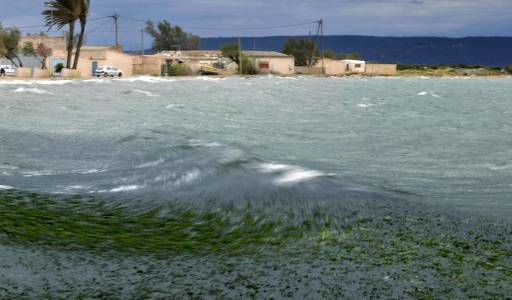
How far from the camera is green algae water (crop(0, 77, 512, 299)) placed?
3.79 m

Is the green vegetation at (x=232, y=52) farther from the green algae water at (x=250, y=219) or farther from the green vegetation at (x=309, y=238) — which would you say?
the green vegetation at (x=309, y=238)

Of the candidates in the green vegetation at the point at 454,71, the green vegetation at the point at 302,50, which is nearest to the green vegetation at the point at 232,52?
the green vegetation at the point at 302,50

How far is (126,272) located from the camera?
396cm

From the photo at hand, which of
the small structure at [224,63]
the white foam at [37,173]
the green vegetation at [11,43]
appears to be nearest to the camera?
the white foam at [37,173]

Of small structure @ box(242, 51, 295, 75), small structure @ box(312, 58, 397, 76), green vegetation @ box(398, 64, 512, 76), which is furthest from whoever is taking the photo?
green vegetation @ box(398, 64, 512, 76)

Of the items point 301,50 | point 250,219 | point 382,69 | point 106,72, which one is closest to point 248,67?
point 106,72

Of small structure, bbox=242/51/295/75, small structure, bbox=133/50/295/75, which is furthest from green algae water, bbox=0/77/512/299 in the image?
small structure, bbox=242/51/295/75

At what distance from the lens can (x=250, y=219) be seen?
5.56m

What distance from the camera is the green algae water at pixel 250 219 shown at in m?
3.79

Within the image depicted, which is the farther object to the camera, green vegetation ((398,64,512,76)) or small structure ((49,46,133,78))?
green vegetation ((398,64,512,76))

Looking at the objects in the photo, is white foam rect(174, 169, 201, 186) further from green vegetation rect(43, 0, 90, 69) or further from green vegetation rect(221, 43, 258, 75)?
green vegetation rect(221, 43, 258, 75)

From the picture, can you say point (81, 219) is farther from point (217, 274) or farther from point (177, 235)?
point (217, 274)

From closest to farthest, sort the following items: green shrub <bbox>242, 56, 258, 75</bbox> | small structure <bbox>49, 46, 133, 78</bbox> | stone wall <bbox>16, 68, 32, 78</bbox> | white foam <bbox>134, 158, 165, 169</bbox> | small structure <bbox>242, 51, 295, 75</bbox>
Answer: white foam <bbox>134, 158, 165, 169</bbox> → stone wall <bbox>16, 68, 32, 78</bbox> → small structure <bbox>49, 46, 133, 78</bbox> → green shrub <bbox>242, 56, 258, 75</bbox> → small structure <bbox>242, 51, 295, 75</bbox>

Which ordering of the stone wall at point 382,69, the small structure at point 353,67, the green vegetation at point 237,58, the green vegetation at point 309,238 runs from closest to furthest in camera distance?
the green vegetation at point 309,238 < the green vegetation at point 237,58 < the small structure at point 353,67 < the stone wall at point 382,69
